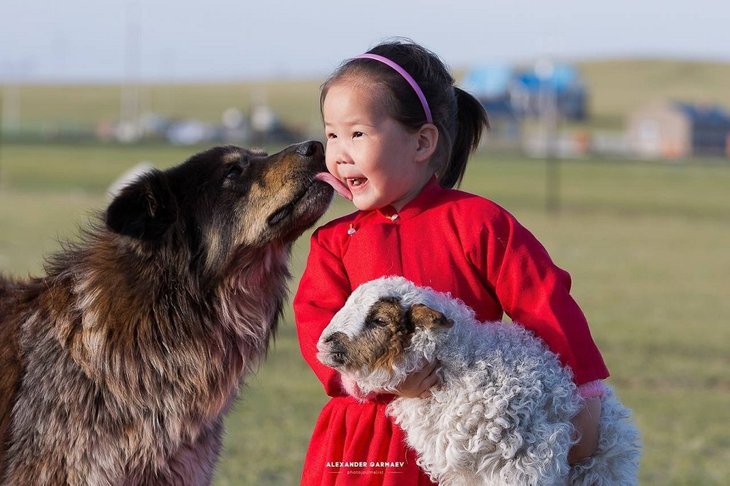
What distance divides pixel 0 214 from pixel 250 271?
2943 centimetres

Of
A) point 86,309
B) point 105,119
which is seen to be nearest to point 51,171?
point 86,309

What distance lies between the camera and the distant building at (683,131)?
10631 cm

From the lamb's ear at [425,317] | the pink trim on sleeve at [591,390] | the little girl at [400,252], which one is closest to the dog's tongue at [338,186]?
the little girl at [400,252]

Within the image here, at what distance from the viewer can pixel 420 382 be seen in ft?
12.7

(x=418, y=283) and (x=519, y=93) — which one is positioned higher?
(x=418, y=283)

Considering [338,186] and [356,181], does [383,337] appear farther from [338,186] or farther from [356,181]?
[338,186]

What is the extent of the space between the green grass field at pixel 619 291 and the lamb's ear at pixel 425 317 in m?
1.67

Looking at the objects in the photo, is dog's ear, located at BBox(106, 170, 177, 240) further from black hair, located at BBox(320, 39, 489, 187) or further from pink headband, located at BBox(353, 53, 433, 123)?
pink headband, located at BBox(353, 53, 433, 123)

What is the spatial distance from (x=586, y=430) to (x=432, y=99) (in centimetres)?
137

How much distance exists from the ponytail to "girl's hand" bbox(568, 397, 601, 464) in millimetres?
1097

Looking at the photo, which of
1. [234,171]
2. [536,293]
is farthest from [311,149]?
[536,293]

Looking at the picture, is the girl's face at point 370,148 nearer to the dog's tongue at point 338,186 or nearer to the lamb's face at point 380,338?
the dog's tongue at point 338,186

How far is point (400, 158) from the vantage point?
4.31m

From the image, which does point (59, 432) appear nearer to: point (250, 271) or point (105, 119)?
point (250, 271)
